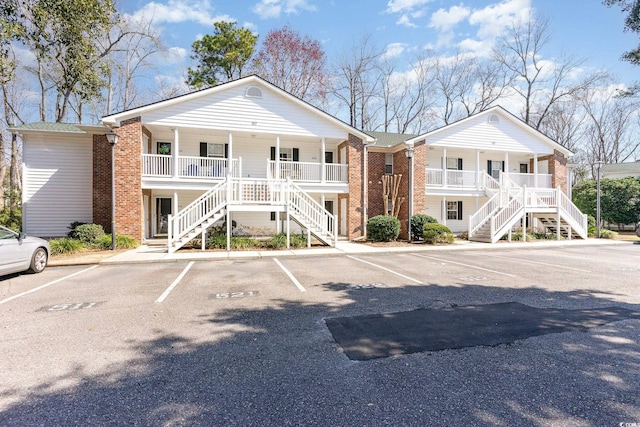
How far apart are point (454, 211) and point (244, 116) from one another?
1460cm

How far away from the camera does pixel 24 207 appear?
15695 millimetres

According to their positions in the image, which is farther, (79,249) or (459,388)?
(79,249)

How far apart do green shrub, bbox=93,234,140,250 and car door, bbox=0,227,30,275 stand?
5131 mm

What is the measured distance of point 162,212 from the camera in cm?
1802

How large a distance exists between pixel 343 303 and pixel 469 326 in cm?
206

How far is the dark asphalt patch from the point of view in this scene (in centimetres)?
391

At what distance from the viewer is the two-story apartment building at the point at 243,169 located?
1452 cm

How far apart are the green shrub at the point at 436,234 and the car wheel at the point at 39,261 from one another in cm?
1453

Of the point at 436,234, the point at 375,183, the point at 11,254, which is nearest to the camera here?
the point at 11,254

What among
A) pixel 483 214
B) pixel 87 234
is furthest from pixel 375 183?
pixel 87 234

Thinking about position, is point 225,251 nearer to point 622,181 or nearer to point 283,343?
point 283,343

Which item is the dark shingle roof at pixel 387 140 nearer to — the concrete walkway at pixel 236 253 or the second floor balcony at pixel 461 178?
the second floor balcony at pixel 461 178

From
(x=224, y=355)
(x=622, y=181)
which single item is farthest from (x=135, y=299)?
(x=622, y=181)

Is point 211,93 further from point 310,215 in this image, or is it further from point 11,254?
point 11,254
